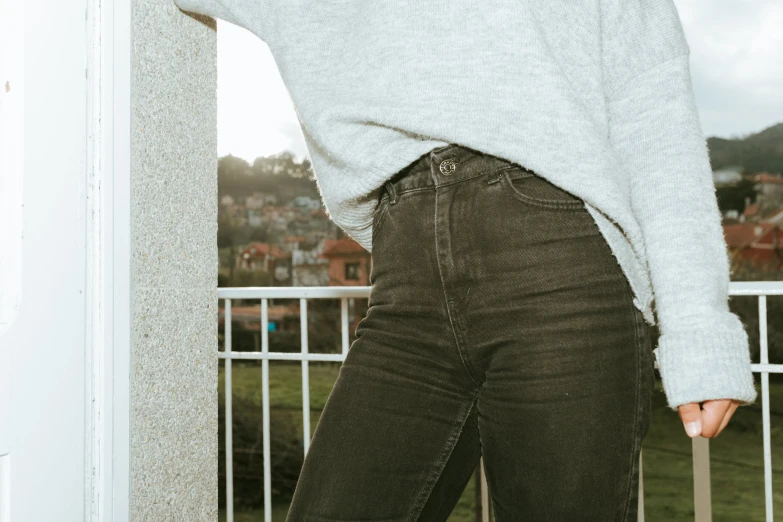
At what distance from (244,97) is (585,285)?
57.3ft

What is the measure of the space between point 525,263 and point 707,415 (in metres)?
0.27

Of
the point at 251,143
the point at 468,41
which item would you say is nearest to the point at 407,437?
the point at 468,41

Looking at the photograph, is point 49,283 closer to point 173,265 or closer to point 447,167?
point 173,265

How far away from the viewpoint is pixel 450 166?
755 millimetres

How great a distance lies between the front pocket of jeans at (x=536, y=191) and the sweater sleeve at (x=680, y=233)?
0.10 metres

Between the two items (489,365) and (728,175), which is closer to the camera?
(489,365)

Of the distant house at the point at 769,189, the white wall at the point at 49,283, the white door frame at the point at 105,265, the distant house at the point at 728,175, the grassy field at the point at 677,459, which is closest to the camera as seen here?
the white wall at the point at 49,283

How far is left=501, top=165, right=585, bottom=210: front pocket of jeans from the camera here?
0.72 metres

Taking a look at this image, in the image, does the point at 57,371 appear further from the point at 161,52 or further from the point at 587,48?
the point at 587,48

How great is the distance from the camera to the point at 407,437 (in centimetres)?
77

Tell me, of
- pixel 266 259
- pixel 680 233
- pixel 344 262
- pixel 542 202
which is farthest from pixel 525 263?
pixel 266 259

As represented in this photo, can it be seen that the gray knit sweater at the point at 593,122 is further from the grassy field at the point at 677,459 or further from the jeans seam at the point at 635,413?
the grassy field at the point at 677,459

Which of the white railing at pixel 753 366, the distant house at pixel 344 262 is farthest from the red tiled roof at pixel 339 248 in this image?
the white railing at pixel 753 366

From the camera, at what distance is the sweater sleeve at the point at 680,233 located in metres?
0.69
